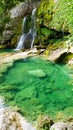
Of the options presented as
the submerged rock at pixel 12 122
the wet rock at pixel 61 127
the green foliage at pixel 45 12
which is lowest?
the submerged rock at pixel 12 122

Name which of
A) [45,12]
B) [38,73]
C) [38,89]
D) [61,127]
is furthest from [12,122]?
[45,12]

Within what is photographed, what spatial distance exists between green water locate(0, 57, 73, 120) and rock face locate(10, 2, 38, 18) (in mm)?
13337

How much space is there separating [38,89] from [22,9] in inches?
808

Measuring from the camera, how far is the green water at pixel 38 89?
46.0ft

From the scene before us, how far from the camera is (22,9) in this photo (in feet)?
115

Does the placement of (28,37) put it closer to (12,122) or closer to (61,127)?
(12,122)

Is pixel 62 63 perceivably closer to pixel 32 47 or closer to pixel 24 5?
pixel 32 47

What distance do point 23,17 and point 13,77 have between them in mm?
17098

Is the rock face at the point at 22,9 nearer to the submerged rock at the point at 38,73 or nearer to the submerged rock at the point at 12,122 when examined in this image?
the submerged rock at the point at 38,73

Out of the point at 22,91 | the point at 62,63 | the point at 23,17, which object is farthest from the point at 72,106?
the point at 23,17

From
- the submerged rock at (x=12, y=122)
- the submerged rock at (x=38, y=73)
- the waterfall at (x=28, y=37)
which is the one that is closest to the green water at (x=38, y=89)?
the submerged rock at (x=38, y=73)

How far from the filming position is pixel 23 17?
115 ft

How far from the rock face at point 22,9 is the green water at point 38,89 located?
1334 cm

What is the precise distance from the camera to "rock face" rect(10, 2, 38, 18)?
115 ft
